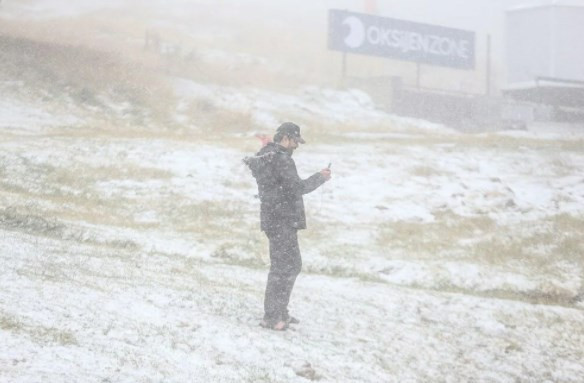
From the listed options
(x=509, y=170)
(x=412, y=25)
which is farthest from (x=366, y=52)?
(x=509, y=170)

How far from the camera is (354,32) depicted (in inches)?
1545

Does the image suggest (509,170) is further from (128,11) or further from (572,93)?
(128,11)

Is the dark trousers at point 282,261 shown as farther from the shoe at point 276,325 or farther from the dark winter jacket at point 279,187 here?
the shoe at point 276,325

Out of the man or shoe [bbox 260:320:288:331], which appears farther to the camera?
shoe [bbox 260:320:288:331]

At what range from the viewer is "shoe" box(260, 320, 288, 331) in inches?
274

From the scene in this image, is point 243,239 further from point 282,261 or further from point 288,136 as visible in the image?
point 288,136

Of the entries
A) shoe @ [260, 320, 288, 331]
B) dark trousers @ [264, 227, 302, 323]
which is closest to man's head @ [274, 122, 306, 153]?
dark trousers @ [264, 227, 302, 323]

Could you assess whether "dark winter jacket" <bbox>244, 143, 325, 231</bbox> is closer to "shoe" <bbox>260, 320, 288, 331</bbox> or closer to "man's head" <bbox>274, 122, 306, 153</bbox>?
"man's head" <bbox>274, 122, 306, 153</bbox>

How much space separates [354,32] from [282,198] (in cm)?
3479

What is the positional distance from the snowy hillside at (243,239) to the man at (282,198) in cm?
83

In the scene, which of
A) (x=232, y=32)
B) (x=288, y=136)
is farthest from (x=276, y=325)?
(x=232, y=32)

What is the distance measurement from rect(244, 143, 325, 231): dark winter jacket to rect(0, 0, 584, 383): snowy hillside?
1.41m

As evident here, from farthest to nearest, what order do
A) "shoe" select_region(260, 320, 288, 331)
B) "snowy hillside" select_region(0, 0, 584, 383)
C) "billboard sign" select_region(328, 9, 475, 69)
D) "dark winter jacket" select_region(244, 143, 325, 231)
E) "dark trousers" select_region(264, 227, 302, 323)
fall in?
"billboard sign" select_region(328, 9, 475, 69), "shoe" select_region(260, 320, 288, 331), "dark trousers" select_region(264, 227, 302, 323), "dark winter jacket" select_region(244, 143, 325, 231), "snowy hillside" select_region(0, 0, 584, 383)

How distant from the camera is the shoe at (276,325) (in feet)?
22.9
